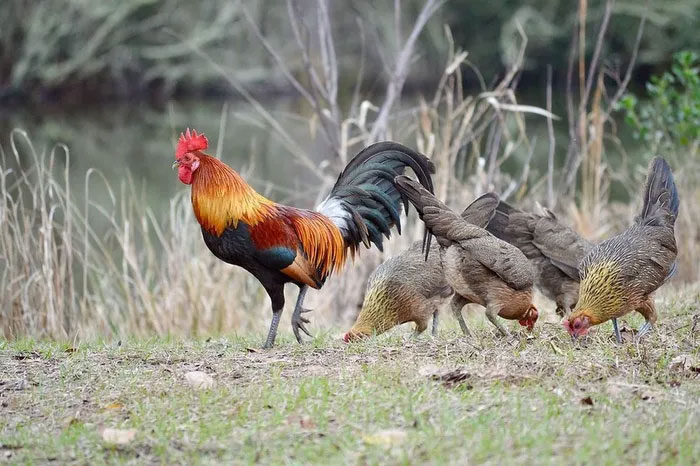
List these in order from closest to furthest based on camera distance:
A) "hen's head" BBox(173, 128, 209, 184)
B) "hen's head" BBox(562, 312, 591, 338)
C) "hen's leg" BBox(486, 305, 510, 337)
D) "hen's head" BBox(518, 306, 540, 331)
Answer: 1. "hen's head" BBox(562, 312, 591, 338)
2. "hen's head" BBox(173, 128, 209, 184)
3. "hen's leg" BBox(486, 305, 510, 337)
4. "hen's head" BBox(518, 306, 540, 331)

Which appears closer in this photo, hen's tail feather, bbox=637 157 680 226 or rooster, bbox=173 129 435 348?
rooster, bbox=173 129 435 348

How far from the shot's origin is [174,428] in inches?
168

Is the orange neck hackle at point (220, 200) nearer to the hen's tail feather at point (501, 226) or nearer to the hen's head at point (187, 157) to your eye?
the hen's head at point (187, 157)

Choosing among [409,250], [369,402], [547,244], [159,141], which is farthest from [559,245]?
[159,141]

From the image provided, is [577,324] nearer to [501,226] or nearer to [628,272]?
[628,272]

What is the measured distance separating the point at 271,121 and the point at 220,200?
3091mm

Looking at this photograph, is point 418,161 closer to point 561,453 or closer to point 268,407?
point 268,407

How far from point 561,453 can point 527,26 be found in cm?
2900

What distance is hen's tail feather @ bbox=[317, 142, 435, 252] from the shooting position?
680cm

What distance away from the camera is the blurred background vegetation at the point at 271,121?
8.88 meters

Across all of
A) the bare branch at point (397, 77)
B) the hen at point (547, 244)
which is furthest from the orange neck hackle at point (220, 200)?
the bare branch at point (397, 77)

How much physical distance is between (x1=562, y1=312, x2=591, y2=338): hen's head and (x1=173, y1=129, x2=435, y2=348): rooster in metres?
1.06

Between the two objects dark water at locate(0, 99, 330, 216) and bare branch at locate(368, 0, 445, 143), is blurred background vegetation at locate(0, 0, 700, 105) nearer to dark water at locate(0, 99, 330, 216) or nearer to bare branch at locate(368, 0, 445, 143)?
dark water at locate(0, 99, 330, 216)

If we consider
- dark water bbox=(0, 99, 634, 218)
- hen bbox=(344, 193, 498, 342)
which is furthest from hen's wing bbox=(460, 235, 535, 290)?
dark water bbox=(0, 99, 634, 218)
